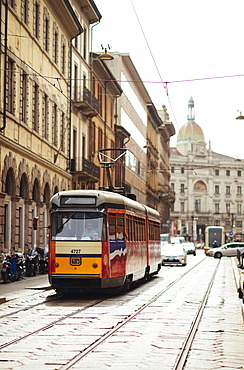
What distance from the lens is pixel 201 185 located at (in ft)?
565

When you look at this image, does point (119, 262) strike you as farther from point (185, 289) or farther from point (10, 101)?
point (10, 101)

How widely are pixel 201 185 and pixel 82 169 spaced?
12792 cm

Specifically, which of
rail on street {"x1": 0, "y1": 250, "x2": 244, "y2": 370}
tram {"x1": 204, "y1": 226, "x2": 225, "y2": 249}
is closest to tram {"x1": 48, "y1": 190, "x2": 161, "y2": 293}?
rail on street {"x1": 0, "y1": 250, "x2": 244, "y2": 370}

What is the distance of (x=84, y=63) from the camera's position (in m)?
49.9

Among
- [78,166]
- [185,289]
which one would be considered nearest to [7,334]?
[185,289]

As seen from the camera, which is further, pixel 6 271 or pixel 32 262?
pixel 32 262

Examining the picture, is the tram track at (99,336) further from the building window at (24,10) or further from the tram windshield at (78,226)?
the building window at (24,10)

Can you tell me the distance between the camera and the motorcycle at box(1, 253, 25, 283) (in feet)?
89.3

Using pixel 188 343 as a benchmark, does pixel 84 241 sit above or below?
above

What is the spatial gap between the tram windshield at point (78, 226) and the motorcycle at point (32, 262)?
39.1ft

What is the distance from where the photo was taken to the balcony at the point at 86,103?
46.3 metres

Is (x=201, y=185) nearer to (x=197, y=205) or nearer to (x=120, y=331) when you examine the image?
(x=197, y=205)

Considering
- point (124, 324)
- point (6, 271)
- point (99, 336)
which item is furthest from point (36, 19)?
point (99, 336)

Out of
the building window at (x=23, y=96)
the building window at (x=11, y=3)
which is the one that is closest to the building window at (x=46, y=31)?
the building window at (x=23, y=96)
